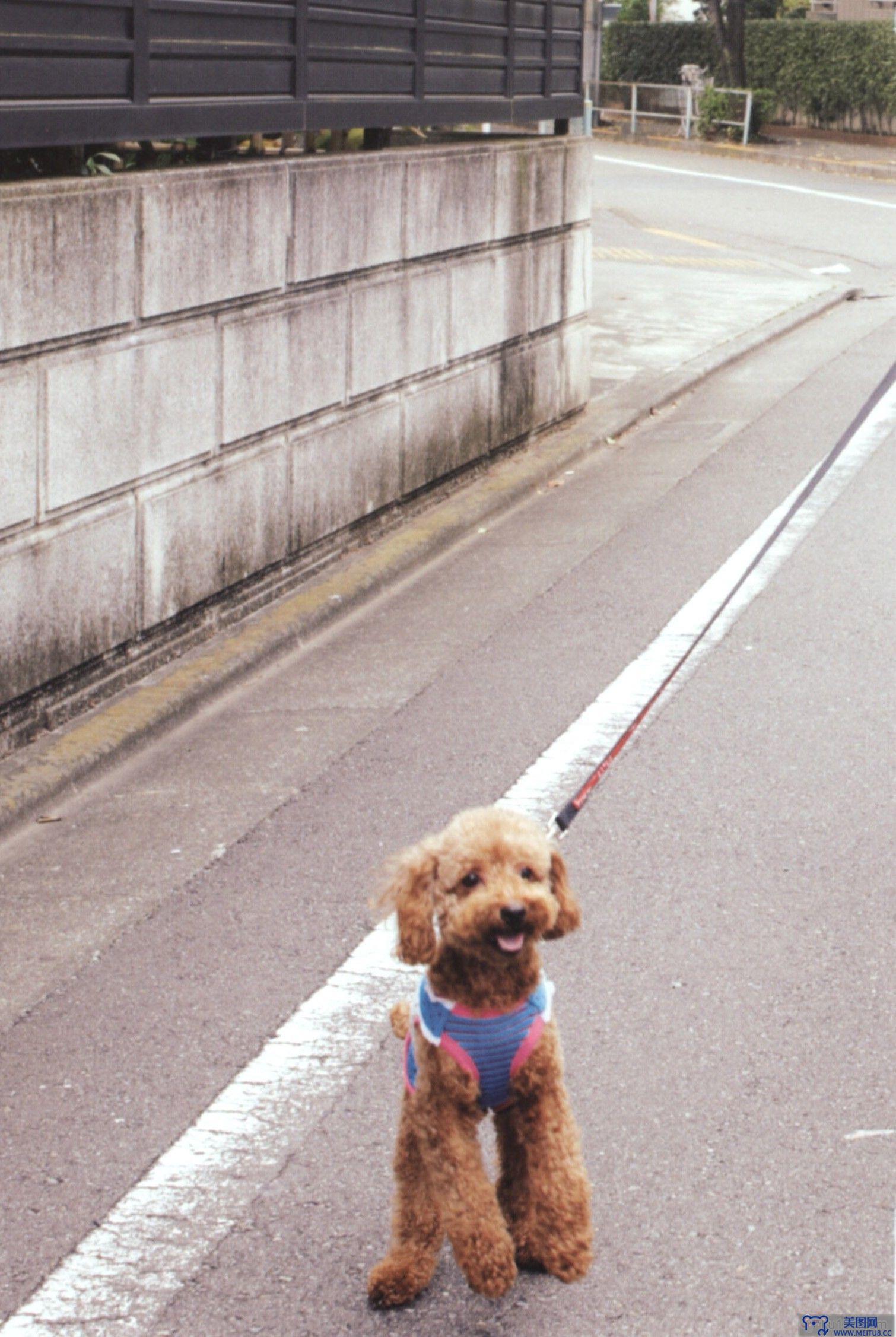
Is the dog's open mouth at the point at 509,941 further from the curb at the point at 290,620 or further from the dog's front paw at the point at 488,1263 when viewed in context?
the curb at the point at 290,620

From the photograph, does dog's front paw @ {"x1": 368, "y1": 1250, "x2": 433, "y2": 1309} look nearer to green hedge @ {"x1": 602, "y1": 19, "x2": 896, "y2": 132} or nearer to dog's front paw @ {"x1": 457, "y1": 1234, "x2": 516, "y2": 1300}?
dog's front paw @ {"x1": 457, "y1": 1234, "x2": 516, "y2": 1300}

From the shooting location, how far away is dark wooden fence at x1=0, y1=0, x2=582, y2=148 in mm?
6406

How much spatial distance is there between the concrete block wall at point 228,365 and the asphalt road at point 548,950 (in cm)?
63

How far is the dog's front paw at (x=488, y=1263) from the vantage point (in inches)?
125

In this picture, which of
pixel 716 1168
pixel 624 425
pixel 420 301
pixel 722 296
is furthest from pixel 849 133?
pixel 716 1168

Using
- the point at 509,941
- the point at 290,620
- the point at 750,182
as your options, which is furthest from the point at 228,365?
the point at 750,182

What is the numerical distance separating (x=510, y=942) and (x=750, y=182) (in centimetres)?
3147

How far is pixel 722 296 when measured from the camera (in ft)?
62.2

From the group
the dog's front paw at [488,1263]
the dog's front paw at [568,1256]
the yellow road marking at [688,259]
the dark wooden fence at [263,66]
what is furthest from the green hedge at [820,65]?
the dog's front paw at [488,1263]

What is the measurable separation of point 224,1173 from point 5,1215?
17.5 inches

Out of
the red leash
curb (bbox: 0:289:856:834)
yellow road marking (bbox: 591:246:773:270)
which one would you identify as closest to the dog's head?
the red leash

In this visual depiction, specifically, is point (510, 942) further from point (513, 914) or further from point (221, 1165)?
point (221, 1165)

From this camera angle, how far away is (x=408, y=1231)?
3.36 m

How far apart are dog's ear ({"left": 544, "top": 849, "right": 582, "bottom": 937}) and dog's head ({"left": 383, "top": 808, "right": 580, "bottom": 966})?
0.10ft
